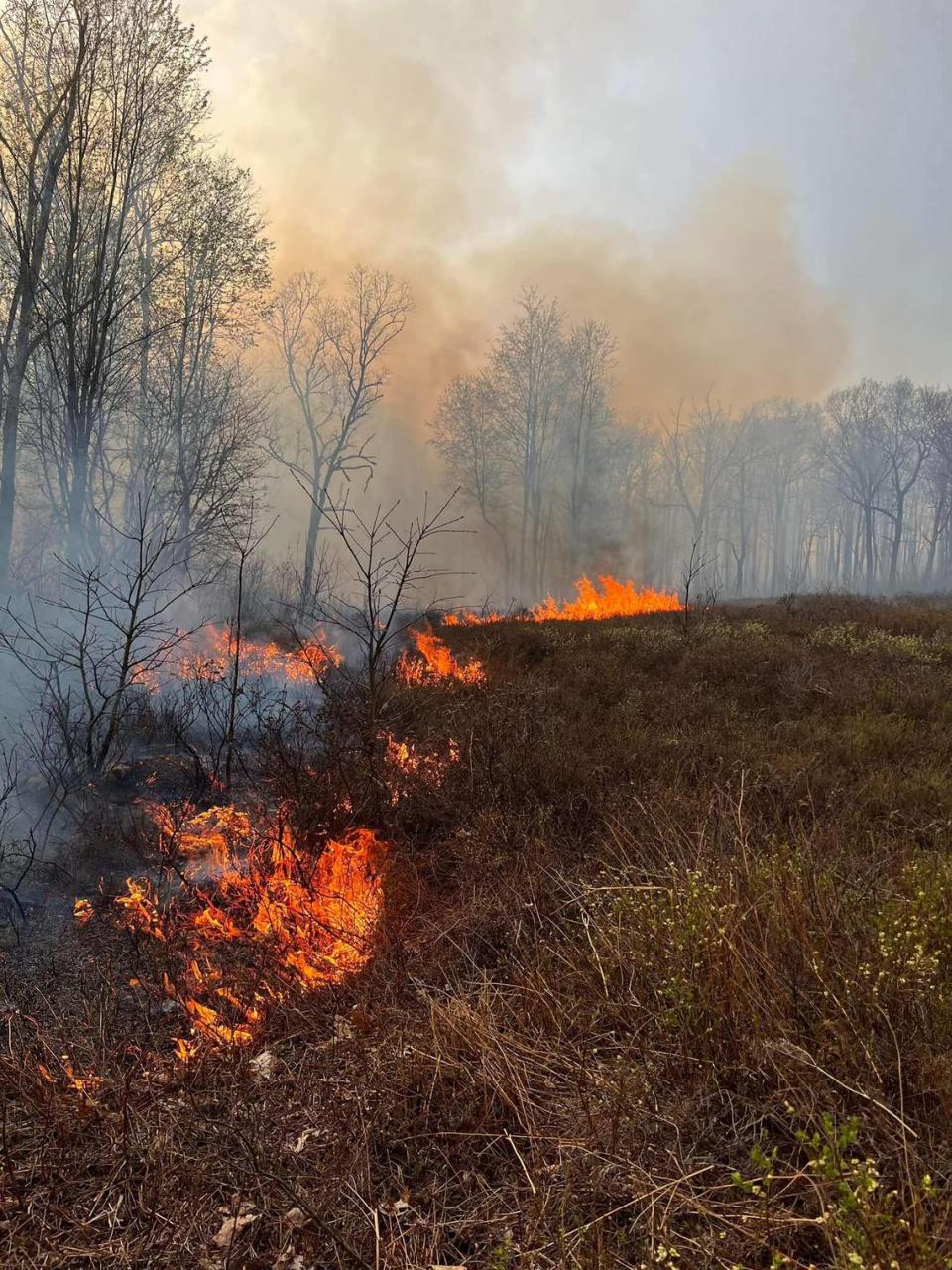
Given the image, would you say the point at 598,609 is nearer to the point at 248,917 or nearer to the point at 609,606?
the point at 609,606

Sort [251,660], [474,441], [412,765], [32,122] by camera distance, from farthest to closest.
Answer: [474,441], [251,660], [32,122], [412,765]

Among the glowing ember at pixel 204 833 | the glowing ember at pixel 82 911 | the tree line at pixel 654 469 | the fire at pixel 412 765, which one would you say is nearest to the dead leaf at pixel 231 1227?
the glowing ember at pixel 204 833

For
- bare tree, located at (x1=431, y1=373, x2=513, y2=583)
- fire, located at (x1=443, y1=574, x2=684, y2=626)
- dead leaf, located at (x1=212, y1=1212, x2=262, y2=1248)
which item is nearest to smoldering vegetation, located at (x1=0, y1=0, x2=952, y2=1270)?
dead leaf, located at (x1=212, y1=1212, x2=262, y2=1248)

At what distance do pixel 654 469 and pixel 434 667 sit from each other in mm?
45129

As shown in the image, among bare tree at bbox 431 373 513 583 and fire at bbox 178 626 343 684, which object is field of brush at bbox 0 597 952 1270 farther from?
bare tree at bbox 431 373 513 583

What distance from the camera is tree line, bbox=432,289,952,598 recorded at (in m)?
35.3

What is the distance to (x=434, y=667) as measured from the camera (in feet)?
39.0

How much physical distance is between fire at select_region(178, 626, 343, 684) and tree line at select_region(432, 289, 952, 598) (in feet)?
76.2

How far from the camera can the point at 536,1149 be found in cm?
229

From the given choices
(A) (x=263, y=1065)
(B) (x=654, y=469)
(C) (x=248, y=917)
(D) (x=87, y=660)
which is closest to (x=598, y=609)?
(D) (x=87, y=660)

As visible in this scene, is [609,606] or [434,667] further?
[609,606]

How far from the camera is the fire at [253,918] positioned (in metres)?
3.86

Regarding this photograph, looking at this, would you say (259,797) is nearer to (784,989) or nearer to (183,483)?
(784,989)

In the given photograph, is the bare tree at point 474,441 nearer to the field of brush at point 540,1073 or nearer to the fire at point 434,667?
the fire at point 434,667
